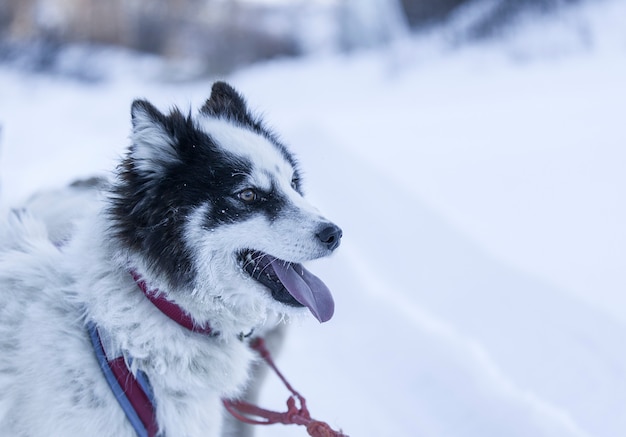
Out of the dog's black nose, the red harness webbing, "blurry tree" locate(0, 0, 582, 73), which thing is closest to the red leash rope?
the red harness webbing

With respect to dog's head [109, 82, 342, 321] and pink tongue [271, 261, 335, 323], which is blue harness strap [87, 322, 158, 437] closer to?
dog's head [109, 82, 342, 321]

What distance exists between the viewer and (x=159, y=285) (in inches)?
80.4

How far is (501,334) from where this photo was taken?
345 cm

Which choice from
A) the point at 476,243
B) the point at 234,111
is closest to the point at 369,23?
the point at 476,243

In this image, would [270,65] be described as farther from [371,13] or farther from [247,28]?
[247,28]

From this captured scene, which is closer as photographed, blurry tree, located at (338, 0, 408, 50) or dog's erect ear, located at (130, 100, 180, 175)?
dog's erect ear, located at (130, 100, 180, 175)

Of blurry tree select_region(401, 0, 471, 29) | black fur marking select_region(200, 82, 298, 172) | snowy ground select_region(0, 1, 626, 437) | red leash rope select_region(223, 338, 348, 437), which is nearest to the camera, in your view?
red leash rope select_region(223, 338, 348, 437)

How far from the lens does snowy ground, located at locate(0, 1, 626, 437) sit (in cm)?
298

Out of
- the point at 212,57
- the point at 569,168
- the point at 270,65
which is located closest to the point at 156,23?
the point at 212,57

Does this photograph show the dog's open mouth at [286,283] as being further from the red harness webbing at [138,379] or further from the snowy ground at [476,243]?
the snowy ground at [476,243]

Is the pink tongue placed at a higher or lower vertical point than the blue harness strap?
higher

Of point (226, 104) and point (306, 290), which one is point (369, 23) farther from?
point (306, 290)

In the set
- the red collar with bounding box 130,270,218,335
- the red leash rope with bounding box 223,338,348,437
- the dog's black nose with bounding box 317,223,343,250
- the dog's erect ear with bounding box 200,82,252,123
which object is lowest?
the red leash rope with bounding box 223,338,348,437

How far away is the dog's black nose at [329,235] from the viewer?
215 cm
